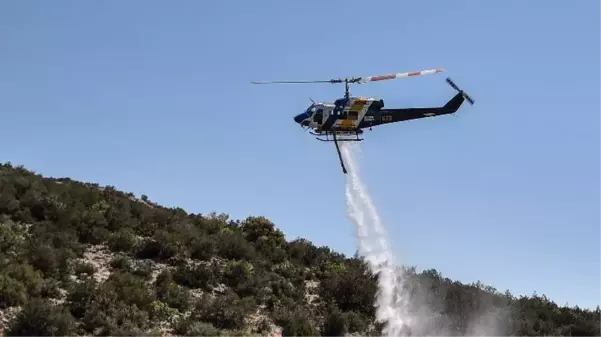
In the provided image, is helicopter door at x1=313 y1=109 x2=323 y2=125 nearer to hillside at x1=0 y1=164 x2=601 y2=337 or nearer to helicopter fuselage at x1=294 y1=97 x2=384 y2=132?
helicopter fuselage at x1=294 y1=97 x2=384 y2=132

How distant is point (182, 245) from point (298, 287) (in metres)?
6.06

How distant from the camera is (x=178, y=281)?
28.6m

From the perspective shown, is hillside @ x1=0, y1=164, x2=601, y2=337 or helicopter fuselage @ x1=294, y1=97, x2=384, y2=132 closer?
hillside @ x1=0, y1=164, x2=601, y2=337

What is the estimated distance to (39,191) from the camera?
1292 inches

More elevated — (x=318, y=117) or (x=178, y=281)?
(x=318, y=117)

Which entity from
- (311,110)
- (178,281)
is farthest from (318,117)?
(178,281)

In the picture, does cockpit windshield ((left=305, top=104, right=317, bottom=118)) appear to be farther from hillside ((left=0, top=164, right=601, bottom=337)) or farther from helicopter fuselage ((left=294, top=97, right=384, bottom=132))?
hillside ((left=0, top=164, right=601, bottom=337))

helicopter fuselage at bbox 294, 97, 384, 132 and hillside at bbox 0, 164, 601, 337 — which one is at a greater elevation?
helicopter fuselage at bbox 294, 97, 384, 132

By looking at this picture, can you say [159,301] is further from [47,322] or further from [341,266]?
[341,266]

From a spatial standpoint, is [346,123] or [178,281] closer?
[178,281]

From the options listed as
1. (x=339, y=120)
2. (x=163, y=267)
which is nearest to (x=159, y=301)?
(x=163, y=267)

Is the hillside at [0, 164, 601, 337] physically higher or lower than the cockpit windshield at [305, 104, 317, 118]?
lower

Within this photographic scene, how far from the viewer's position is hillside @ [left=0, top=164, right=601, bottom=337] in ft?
75.8

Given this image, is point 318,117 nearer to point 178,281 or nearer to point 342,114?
point 342,114
